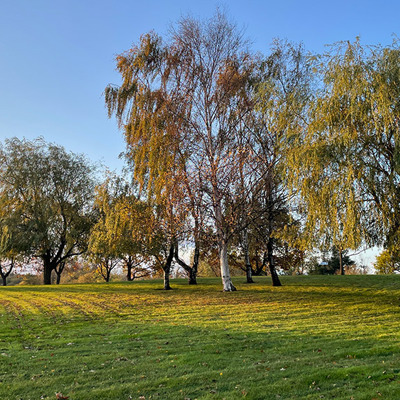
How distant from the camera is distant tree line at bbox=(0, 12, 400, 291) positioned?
1274cm

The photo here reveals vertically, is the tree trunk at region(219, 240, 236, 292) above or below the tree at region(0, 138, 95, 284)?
below

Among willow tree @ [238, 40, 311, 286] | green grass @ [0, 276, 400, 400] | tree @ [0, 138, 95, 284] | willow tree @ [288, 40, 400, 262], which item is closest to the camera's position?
green grass @ [0, 276, 400, 400]

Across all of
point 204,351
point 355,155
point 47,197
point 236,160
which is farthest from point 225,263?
point 47,197

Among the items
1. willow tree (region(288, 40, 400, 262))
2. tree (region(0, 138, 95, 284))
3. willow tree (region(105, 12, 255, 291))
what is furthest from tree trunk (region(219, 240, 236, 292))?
tree (region(0, 138, 95, 284))

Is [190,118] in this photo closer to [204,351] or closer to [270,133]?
[270,133]

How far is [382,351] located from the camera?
727 centimetres

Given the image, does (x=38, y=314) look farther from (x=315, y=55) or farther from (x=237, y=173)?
(x=315, y=55)

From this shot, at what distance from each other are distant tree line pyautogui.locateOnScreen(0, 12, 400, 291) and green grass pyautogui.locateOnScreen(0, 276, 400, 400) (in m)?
3.76

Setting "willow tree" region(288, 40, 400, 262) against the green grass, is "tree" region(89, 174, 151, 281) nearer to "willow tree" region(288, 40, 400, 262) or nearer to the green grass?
the green grass

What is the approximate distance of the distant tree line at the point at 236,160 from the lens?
1274cm

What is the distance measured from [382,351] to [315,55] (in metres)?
11.7

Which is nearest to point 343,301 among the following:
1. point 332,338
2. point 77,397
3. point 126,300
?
point 332,338

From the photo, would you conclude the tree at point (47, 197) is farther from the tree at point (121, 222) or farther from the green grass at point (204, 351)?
the green grass at point (204, 351)

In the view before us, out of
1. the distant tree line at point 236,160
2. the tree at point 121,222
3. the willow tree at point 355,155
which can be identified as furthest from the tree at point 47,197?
the willow tree at point 355,155
